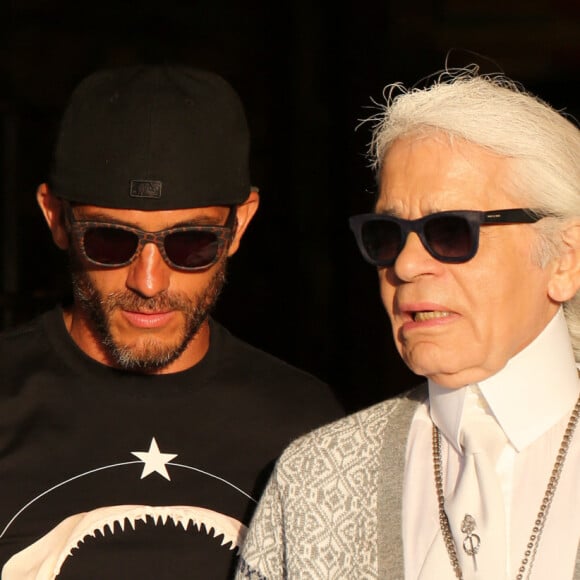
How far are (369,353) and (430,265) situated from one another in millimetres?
2723

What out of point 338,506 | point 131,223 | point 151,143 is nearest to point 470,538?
point 338,506

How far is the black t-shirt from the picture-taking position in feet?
11.7

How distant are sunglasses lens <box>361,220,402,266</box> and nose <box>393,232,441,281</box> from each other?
3cm

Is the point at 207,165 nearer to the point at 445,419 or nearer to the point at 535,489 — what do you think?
the point at 445,419

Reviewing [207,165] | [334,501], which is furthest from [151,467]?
[207,165]

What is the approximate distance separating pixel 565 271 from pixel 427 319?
33 centimetres

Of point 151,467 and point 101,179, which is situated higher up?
point 101,179

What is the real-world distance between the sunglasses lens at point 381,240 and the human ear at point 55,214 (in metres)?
0.96

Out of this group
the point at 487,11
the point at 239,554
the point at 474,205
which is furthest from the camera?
the point at 487,11

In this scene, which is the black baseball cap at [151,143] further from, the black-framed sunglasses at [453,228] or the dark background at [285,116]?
the dark background at [285,116]

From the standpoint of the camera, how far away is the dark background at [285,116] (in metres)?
5.70

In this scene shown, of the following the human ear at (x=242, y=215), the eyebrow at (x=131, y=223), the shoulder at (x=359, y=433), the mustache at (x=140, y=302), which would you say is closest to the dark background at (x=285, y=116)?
the human ear at (x=242, y=215)

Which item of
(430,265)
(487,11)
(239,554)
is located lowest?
(239,554)

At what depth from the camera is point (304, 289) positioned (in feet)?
19.9
